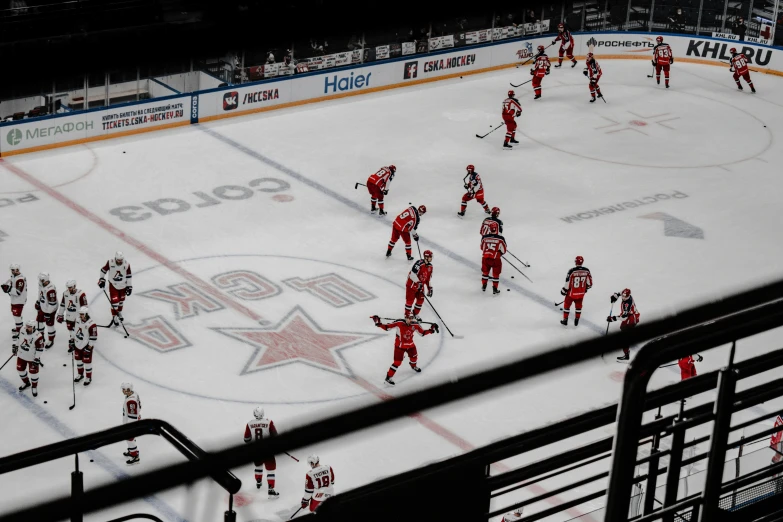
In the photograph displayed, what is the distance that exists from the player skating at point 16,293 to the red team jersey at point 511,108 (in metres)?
10.2

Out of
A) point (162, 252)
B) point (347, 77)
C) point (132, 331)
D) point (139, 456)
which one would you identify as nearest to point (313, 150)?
point (347, 77)

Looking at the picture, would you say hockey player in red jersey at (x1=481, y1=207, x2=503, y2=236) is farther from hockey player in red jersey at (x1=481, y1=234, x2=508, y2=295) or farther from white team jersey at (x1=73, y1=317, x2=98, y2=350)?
white team jersey at (x1=73, y1=317, x2=98, y2=350)

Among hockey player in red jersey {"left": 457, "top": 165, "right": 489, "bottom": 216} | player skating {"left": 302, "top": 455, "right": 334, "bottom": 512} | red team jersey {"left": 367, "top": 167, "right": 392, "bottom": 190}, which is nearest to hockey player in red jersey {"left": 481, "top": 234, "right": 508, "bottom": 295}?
hockey player in red jersey {"left": 457, "top": 165, "right": 489, "bottom": 216}

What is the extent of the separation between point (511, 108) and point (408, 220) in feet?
18.5

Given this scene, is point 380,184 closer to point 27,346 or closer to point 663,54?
point 27,346

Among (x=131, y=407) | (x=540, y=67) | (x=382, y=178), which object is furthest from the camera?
(x=540, y=67)

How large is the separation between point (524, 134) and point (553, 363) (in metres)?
22.3

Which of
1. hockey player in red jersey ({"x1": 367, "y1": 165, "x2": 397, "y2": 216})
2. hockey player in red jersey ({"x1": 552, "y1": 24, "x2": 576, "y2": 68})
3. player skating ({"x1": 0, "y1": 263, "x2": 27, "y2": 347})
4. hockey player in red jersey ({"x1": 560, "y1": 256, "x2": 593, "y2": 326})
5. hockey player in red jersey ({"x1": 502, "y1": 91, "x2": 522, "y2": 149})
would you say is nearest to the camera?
player skating ({"x1": 0, "y1": 263, "x2": 27, "y2": 347})

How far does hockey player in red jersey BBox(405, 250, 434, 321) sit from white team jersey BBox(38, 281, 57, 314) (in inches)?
162

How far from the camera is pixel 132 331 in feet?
48.8

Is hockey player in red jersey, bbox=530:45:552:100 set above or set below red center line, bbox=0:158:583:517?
above

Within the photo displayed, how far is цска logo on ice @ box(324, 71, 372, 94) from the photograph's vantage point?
24500mm

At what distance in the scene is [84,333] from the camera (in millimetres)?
12953

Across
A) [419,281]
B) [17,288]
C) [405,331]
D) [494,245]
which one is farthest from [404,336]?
[17,288]
